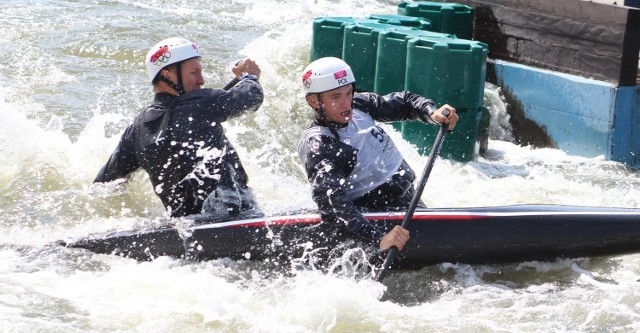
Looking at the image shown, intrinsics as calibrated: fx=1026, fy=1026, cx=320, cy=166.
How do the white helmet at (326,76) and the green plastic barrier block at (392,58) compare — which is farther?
the green plastic barrier block at (392,58)

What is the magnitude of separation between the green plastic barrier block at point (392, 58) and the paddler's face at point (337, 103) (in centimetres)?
381

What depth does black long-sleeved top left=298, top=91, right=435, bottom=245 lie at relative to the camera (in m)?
6.13

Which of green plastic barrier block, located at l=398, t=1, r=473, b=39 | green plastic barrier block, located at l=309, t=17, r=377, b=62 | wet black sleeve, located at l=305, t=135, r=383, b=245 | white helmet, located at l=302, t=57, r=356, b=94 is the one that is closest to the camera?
wet black sleeve, located at l=305, t=135, r=383, b=245

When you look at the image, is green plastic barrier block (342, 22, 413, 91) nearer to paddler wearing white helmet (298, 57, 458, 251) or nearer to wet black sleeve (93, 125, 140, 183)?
paddler wearing white helmet (298, 57, 458, 251)

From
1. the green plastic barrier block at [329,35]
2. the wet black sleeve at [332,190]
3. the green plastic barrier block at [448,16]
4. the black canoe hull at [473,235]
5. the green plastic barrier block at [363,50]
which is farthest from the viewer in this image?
the green plastic barrier block at [448,16]

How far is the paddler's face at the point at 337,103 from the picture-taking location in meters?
6.30

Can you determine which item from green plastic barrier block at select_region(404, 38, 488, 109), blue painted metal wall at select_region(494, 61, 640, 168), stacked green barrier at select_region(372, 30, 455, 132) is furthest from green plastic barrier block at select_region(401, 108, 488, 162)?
blue painted metal wall at select_region(494, 61, 640, 168)

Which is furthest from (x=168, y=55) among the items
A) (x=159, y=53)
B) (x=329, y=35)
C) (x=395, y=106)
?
(x=329, y=35)

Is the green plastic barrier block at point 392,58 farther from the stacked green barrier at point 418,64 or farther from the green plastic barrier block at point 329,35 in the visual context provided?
the green plastic barrier block at point 329,35

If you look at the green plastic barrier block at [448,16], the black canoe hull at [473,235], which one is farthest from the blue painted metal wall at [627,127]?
the black canoe hull at [473,235]

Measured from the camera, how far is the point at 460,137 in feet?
32.0

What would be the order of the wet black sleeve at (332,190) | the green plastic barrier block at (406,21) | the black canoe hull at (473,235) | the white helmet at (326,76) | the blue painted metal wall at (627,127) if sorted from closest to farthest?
1. the wet black sleeve at (332,190)
2. the white helmet at (326,76)
3. the black canoe hull at (473,235)
4. the blue painted metal wall at (627,127)
5. the green plastic barrier block at (406,21)

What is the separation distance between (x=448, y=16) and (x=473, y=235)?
5743 millimetres

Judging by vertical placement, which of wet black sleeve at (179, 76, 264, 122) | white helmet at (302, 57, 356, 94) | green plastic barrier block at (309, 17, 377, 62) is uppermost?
white helmet at (302, 57, 356, 94)
